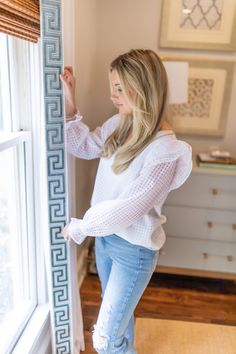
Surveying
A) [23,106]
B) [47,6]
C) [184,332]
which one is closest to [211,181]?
[184,332]

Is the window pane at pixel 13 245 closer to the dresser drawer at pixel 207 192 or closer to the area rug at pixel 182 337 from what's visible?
the area rug at pixel 182 337

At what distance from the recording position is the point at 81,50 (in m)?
1.85

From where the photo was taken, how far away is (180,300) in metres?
2.09

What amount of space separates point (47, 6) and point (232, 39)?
145 centimetres

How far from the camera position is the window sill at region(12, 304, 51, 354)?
136 centimetres

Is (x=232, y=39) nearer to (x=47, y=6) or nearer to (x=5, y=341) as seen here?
(x=47, y=6)

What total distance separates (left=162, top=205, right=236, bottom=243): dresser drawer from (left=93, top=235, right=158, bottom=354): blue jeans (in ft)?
2.79

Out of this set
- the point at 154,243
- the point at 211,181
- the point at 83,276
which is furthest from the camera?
the point at 83,276

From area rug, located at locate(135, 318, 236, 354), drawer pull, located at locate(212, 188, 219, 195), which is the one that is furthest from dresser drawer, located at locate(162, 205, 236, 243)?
area rug, located at locate(135, 318, 236, 354)

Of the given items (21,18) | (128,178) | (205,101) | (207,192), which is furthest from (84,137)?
(205,101)

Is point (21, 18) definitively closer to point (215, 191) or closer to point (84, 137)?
point (84, 137)

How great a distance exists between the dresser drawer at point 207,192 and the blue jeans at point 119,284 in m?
0.84

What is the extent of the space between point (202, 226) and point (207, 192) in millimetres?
223

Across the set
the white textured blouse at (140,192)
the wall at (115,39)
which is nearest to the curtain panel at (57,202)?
the white textured blouse at (140,192)
